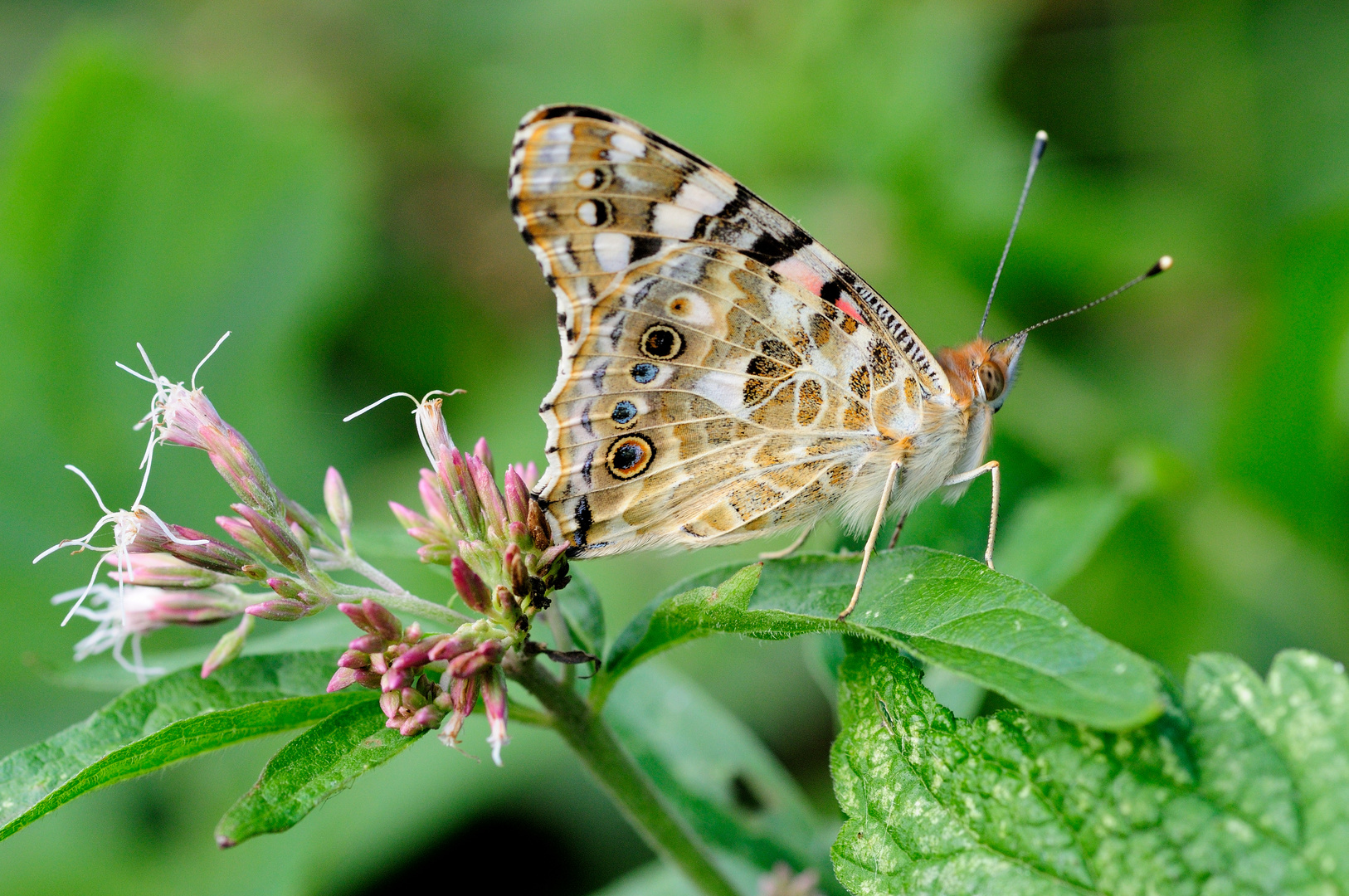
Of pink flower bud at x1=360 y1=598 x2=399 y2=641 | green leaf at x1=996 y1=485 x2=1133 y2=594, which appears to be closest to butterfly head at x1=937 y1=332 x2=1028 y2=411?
green leaf at x1=996 y1=485 x2=1133 y2=594

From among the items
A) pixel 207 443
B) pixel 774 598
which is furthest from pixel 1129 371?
pixel 207 443

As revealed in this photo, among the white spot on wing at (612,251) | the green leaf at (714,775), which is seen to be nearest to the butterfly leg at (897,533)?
the green leaf at (714,775)

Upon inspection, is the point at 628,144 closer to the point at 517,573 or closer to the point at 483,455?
the point at 483,455

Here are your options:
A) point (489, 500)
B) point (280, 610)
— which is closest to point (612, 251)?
point (489, 500)

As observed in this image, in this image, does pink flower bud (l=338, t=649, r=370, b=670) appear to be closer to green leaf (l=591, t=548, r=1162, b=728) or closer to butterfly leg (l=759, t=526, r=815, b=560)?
green leaf (l=591, t=548, r=1162, b=728)

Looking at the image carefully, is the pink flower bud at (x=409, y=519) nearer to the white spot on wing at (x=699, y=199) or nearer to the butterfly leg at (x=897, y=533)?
the white spot on wing at (x=699, y=199)

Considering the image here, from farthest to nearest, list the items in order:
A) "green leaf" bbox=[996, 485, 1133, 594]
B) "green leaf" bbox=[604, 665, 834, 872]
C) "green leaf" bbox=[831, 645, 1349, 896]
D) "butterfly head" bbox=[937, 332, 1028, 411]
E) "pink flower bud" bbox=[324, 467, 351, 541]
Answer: "green leaf" bbox=[996, 485, 1133, 594] → "green leaf" bbox=[604, 665, 834, 872] → "butterfly head" bbox=[937, 332, 1028, 411] → "pink flower bud" bbox=[324, 467, 351, 541] → "green leaf" bbox=[831, 645, 1349, 896]
